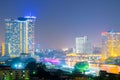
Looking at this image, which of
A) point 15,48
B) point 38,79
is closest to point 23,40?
point 15,48

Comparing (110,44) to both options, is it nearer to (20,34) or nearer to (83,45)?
(83,45)

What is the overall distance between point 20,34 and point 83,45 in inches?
370

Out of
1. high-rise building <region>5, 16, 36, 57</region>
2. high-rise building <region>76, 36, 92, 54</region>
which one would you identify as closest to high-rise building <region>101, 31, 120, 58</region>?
high-rise building <region>76, 36, 92, 54</region>

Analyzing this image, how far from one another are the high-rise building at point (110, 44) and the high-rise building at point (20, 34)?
9722mm

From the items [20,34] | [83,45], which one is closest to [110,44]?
[83,45]

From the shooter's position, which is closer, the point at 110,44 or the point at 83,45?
the point at 110,44

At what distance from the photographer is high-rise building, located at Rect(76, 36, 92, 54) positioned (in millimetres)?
63188

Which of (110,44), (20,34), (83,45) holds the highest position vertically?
(20,34)

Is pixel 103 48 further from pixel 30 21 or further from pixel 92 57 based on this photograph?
pixel 30 21

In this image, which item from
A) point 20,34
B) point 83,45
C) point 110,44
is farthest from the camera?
point 83,45

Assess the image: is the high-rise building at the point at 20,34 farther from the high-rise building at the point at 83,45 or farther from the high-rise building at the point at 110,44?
the high-rise building at the point at 110,44

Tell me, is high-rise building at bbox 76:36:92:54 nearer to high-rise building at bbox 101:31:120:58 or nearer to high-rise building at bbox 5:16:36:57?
high-rise building at bbox 101:31:120:58

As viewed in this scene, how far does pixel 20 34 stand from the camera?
61.3 meters

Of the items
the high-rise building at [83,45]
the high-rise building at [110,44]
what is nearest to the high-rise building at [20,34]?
the high-rise building at [83,45]
